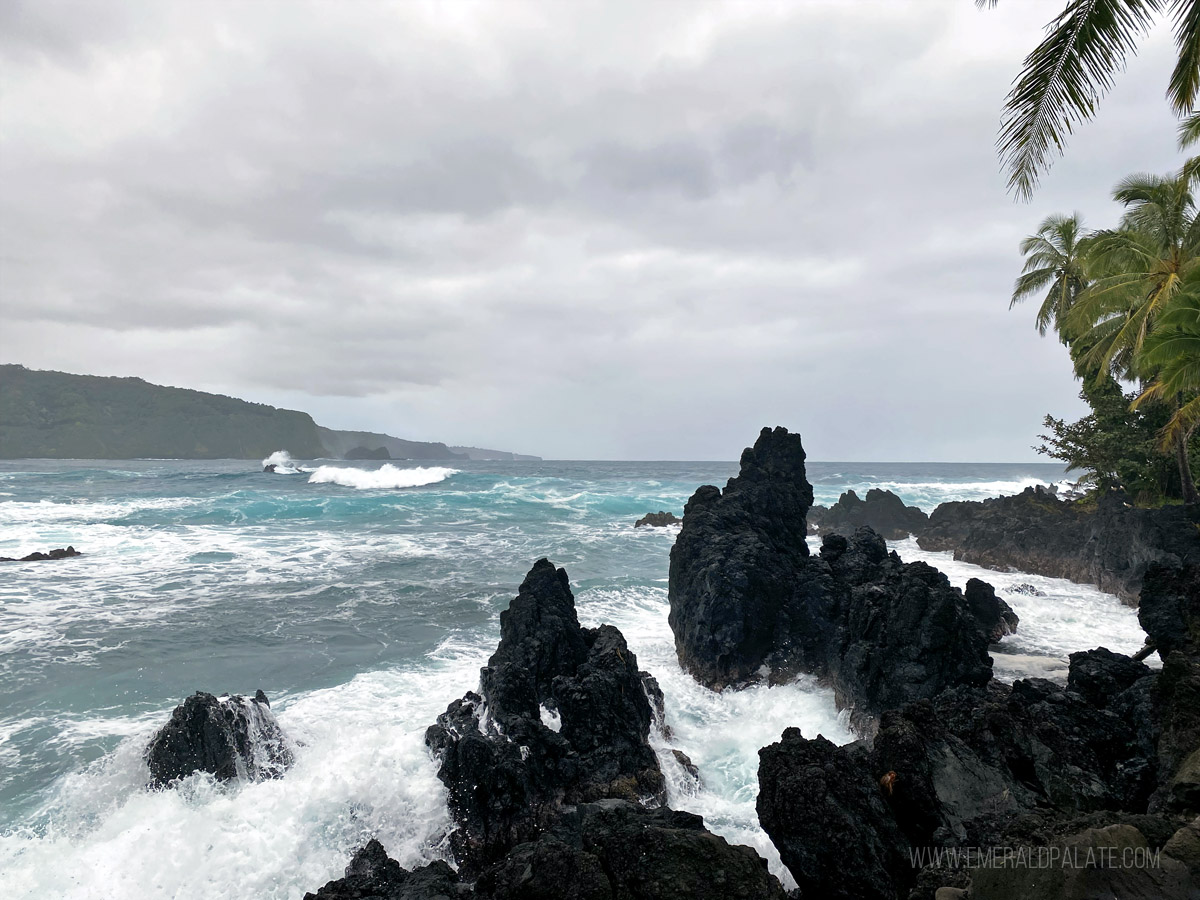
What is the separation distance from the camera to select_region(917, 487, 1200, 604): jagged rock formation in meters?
15.8

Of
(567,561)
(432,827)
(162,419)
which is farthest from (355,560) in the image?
(162,419)

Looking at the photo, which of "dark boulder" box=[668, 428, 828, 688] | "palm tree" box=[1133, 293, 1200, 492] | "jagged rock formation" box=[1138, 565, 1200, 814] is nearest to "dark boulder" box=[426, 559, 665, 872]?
"dark boulder" box=[668, 428, 828, 688]

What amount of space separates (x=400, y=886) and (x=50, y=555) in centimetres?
2802

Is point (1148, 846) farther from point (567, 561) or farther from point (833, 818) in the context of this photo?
point (567, 561)

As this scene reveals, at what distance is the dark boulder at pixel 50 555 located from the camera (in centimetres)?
2334

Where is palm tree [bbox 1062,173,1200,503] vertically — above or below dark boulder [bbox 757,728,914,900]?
above

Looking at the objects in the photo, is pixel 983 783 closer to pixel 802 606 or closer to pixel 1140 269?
pixel 802 606

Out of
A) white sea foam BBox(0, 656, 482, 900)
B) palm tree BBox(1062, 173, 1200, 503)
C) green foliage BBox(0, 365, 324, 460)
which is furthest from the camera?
green foliage BBox(0, 365, 324, 460)

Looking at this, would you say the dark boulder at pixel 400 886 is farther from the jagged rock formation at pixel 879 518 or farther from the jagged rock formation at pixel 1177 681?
the jagged rock formation at pixel 879 518

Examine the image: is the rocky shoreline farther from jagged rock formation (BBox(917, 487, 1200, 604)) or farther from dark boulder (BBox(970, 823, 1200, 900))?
jagged rock formation (BBox(917, 487, 1200, 604))

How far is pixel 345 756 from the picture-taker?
885 centimetres

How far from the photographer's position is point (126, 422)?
6216 inches

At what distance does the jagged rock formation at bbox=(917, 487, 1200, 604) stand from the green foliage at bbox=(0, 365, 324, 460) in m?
176

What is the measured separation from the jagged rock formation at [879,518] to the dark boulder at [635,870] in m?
31.4
